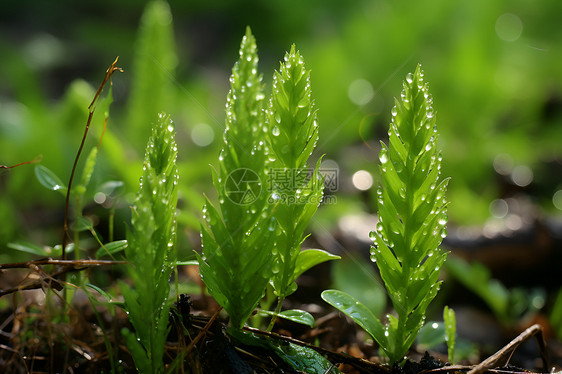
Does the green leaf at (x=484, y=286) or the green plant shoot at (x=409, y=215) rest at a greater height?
the green plant shoot at (x=409, y=215)

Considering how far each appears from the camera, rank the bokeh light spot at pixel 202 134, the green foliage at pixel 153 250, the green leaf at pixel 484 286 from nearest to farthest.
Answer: the green foliage at pixel 153 250 < the green leaf at pixel 484 286 < the bokeh light spot at pixel 202 134

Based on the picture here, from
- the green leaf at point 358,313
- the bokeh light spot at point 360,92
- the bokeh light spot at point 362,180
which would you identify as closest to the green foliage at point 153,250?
the green leaf at point 358,313

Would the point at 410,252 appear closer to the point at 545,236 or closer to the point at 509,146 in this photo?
the point at 545,236

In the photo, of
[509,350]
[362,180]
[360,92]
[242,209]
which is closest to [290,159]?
[242,209]

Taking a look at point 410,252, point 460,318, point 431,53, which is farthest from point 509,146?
point 410,252

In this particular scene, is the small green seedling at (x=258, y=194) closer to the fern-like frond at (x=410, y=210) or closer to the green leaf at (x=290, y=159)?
the green leaf at (x=290, y=159)

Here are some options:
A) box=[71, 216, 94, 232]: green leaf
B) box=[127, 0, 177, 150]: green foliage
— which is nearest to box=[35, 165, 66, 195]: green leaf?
box=[71, 216, 94, 232]: green leaf
